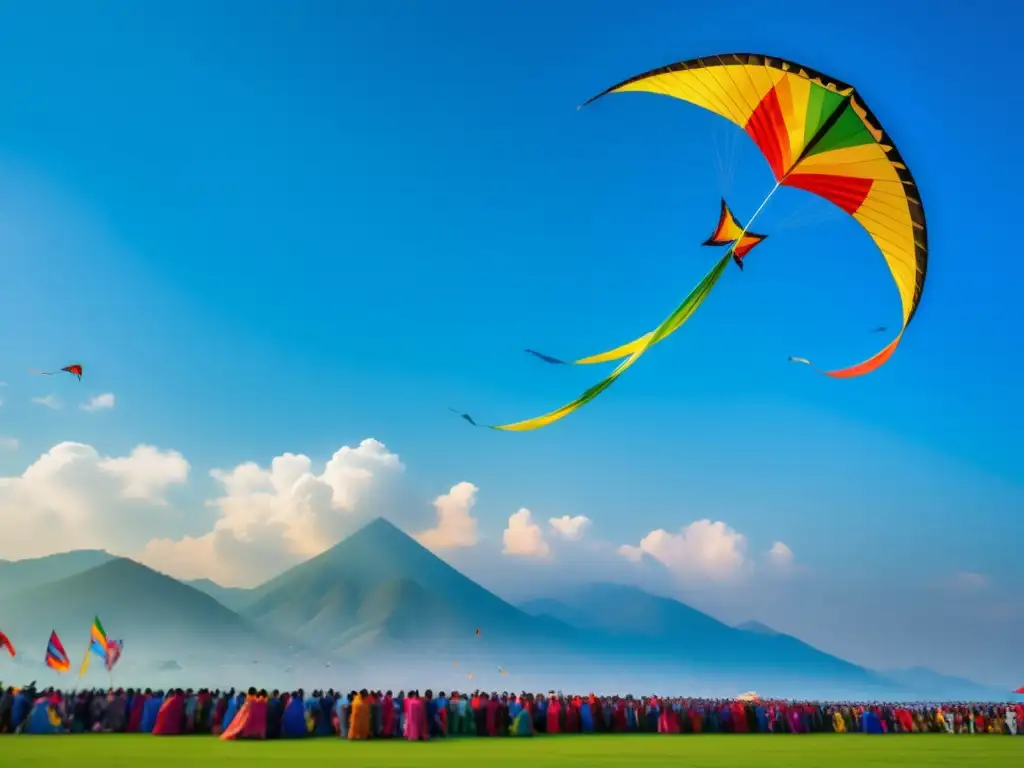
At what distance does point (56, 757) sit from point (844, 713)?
24104 mm

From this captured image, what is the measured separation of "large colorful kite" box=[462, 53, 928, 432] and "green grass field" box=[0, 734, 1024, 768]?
22.3ft

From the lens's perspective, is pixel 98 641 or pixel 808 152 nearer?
pixel 808 152

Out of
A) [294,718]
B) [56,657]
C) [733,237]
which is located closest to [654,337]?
[733,237]

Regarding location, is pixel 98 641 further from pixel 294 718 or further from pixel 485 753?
pixel 485 753

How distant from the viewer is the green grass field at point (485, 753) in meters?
12.7

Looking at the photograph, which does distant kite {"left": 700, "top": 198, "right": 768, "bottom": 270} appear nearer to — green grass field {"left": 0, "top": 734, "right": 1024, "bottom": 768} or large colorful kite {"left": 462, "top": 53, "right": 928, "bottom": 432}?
large colorful kite {"left": 462, "top": 53, "right": 928, "bottom": 432}

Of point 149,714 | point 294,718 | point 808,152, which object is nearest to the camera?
point 808,152

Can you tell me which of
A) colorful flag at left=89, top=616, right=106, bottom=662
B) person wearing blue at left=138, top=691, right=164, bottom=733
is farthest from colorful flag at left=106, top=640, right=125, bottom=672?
person wearing blue at left=138, top=691, right=164, bottom=733

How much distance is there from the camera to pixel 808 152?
10773 millimetres

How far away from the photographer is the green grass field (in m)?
12.7

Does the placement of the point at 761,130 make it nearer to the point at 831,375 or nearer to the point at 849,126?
the point at 849,126

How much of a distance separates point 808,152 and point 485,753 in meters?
10.8

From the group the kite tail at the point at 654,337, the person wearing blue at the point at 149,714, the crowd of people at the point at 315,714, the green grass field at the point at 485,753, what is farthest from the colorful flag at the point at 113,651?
the kite tail at the point at 654,337

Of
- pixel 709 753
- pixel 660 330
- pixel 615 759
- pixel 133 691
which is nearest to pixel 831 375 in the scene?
pixel 660 330
